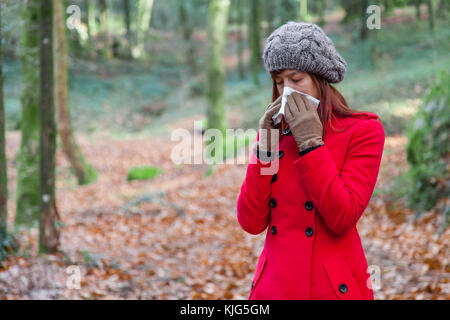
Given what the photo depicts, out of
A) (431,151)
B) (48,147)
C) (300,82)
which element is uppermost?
(300,82)

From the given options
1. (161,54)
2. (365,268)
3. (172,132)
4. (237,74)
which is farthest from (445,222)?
(161,54)

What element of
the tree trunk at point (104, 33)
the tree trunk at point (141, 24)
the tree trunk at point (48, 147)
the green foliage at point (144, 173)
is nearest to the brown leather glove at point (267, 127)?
the tree trunk at point (48, 147)

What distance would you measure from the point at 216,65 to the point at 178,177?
3749 millimetres

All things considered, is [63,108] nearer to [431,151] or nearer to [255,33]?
[431,151]

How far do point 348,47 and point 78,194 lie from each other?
62.3 feet

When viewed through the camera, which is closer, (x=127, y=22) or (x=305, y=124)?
(x=305, y=124)

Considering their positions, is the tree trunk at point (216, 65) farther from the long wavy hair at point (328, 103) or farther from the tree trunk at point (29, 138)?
the long wavy hair at point (328, 103)

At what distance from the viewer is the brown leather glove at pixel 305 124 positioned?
2.05 metres

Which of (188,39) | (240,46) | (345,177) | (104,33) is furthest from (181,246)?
(104,33)

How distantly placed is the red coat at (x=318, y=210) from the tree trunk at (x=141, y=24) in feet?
109

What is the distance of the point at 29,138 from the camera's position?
956cm

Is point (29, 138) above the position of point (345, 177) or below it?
below

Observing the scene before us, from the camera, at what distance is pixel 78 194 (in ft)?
43.7

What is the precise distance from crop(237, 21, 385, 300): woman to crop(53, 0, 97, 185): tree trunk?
11.1m
